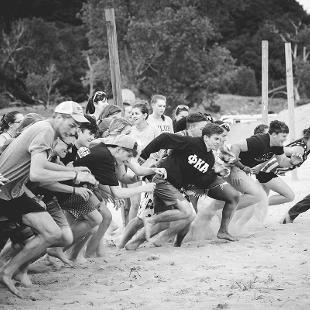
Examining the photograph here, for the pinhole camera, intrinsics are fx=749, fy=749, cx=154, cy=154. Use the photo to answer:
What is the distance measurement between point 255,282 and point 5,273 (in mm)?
1976

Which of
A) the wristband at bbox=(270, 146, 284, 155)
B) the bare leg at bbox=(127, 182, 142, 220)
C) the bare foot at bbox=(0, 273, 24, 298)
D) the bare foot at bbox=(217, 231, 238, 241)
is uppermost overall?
the wristband at bbox=(270, 146, 284, 155)

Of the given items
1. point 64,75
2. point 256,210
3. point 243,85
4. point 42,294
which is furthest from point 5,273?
point 243,85

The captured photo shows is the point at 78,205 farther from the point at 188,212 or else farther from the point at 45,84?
the point at 45,84

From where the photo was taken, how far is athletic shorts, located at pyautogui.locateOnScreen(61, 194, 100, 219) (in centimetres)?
695

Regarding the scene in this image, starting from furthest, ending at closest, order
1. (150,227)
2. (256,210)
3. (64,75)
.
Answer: (64,75)
(256,210)
(150,227)

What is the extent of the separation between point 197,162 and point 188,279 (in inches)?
66.8

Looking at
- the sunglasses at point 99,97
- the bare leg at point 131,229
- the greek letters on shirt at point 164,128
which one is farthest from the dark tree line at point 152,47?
the bare leg at point 131,229

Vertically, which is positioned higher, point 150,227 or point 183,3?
point 183,3

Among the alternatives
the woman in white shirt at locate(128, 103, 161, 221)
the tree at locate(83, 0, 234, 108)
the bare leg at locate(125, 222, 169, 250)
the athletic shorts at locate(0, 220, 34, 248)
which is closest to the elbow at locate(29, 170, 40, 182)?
the athletic shorts at locate(0, 220, 34, 248)

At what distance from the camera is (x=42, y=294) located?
587 centimetres

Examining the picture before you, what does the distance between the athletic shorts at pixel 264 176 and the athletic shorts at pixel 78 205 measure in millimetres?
2900

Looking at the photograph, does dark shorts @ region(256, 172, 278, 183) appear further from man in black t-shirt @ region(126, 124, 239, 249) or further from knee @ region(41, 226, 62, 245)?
knee @ region(41, 226, 62, 245)

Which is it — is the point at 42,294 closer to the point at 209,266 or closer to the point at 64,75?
the point at 209,266

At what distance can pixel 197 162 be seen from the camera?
770 centimetres
